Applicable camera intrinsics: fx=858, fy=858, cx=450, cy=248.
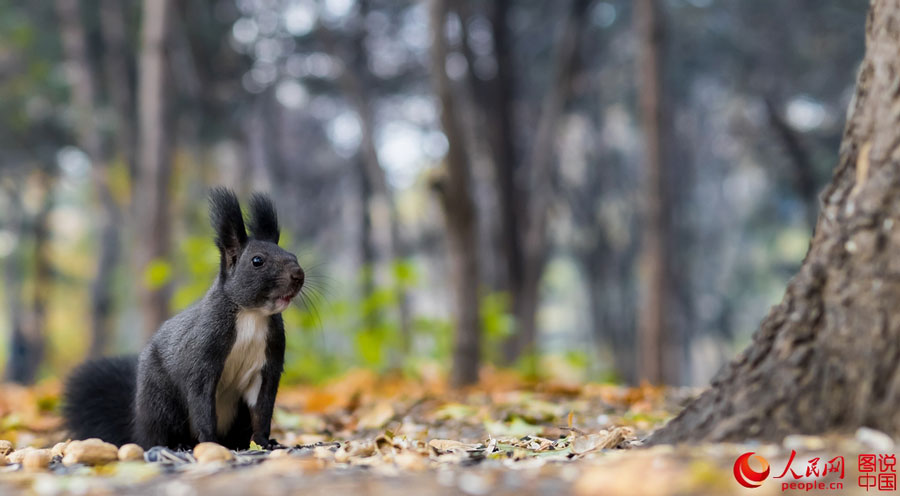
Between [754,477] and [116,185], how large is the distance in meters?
16.3

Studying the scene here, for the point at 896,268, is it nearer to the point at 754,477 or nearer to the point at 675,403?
the point at 754,477

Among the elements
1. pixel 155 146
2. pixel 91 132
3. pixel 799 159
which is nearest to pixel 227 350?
pixel 155 146

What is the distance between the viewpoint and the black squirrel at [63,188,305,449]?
3.27m

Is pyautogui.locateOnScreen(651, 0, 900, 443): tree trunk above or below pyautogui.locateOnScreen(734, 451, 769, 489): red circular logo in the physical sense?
above

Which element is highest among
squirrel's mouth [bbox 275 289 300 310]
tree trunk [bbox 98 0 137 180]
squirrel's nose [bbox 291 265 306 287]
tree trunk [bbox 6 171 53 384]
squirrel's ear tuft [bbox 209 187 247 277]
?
tree trunk [bbox 98 0 137 180]

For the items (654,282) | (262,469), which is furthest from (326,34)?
(262,469)

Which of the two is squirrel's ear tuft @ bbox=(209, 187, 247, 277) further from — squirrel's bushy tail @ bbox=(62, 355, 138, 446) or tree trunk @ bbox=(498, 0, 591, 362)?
tree trunk @ bbox=(498, 0, 591, 362)

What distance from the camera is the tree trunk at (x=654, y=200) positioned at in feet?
26.1

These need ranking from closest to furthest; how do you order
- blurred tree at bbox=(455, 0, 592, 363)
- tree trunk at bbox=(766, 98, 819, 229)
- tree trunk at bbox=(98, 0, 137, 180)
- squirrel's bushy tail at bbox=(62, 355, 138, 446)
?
squirrel's bushy tail at bbox=(62, 355, 138, 446) → blurred tree at bbox=(455, 0, 592, 363) → tree trunk at bbox=(98, 0, 137, 180) → tree trunk at bbox=(766, 98, 819, 229)

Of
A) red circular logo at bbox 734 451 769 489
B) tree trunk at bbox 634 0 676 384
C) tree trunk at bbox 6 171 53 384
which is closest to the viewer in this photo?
red circular logo at bbox 734 451 769 489

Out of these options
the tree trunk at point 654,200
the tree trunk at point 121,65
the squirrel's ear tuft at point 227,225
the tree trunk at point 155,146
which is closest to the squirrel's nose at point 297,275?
the squirrel's ear tuft at point 227,225

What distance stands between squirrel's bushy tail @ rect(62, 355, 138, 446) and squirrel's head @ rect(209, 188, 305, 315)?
0.86 metres

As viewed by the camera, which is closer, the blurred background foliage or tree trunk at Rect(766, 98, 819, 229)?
the blurred background foliage

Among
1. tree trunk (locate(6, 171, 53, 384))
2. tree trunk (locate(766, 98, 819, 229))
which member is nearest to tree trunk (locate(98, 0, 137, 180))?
tree trunk (locate(6, 171, 53, 384))
